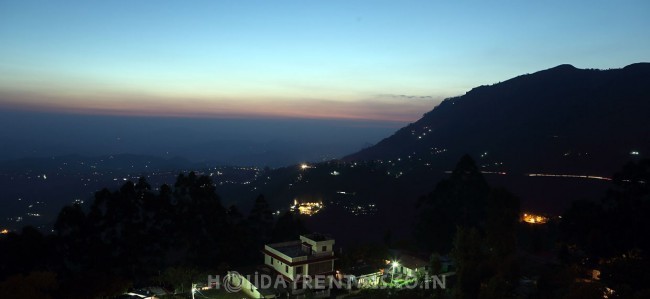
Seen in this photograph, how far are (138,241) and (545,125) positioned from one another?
129446 mm

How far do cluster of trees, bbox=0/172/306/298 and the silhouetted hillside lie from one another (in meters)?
75.9

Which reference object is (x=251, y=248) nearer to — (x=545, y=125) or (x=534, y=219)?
(x=534, y=219)

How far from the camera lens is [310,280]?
2417 centimetres

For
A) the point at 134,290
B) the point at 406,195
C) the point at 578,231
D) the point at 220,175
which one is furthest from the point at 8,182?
the point at 578,231

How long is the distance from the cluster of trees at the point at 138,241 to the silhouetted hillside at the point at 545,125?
75.9 meters

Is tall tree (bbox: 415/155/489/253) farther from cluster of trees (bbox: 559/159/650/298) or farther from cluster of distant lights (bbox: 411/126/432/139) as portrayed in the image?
cluster of distant lights (bbox: 411/126/432/139)

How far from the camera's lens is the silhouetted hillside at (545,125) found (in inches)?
3561

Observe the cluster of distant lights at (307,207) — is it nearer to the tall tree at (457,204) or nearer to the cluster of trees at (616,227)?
the tall tree at (457,204)

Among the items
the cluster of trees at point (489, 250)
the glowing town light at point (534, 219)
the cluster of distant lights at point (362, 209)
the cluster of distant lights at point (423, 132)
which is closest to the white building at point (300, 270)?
the cluster of trees at point (489, 250)

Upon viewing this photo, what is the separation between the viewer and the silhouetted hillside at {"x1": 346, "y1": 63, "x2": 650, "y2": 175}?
90444mm

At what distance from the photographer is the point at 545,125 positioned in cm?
12519

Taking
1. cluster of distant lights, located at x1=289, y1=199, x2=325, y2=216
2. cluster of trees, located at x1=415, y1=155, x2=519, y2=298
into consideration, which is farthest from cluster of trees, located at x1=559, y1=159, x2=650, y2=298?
cluster of distant lights, located at x1=289, y1=199, x2=325, y2=216

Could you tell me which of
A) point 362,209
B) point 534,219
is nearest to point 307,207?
point 362,209

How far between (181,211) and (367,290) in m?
17.2
